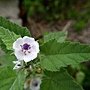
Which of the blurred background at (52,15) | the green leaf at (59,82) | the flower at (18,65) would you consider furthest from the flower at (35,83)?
the blurred background at (52,15)

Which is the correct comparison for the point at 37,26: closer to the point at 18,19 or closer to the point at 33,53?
the point at 18,19

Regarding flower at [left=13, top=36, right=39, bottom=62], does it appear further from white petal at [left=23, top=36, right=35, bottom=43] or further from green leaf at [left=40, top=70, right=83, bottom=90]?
green leaf at [left=40, top=70, right=83, bottom=90]

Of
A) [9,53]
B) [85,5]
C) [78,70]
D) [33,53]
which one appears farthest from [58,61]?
[85,5]

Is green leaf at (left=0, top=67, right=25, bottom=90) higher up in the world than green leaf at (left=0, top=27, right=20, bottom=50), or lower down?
lower down

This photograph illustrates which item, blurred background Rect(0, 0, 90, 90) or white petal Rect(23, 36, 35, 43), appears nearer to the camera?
white petal Rect(23, 36, 35, 43)

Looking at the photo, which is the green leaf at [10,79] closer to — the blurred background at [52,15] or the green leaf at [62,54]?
the green leaf at [62,54]

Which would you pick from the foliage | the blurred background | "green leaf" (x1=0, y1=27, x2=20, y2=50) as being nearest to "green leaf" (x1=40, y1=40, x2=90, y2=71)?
the foliage
